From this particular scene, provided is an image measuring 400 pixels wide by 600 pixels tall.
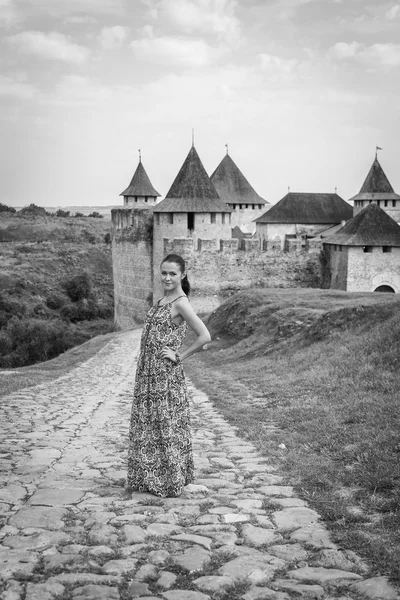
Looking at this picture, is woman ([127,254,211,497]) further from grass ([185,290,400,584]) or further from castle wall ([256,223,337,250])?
castle wall ([256,223,337,250])

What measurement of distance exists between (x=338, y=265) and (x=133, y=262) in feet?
35.2

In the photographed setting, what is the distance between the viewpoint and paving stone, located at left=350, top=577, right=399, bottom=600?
3.35 meters

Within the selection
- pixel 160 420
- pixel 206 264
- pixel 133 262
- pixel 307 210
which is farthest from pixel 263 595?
pixel 307 210

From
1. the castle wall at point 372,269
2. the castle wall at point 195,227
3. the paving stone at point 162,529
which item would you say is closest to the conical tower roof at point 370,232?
the castle wall at point 372,269

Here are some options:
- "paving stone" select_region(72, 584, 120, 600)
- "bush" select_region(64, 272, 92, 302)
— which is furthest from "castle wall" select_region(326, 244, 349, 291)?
"paving stone" select_region(72, 584, 120, 600)

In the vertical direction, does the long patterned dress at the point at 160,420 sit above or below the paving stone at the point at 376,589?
above

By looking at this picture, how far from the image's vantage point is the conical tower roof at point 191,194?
31.7m

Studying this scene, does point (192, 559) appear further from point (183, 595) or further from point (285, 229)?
point (285, 229)

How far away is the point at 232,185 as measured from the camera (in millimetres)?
52312

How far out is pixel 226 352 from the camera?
17.8 metres

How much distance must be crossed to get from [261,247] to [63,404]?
23.0 metres

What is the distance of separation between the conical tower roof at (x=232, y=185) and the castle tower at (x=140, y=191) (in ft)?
22.4

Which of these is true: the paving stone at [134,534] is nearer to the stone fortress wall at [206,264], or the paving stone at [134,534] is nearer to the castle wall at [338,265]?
the stone fortress wall at [206,264]

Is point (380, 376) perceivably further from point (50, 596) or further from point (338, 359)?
point (50, 596)
